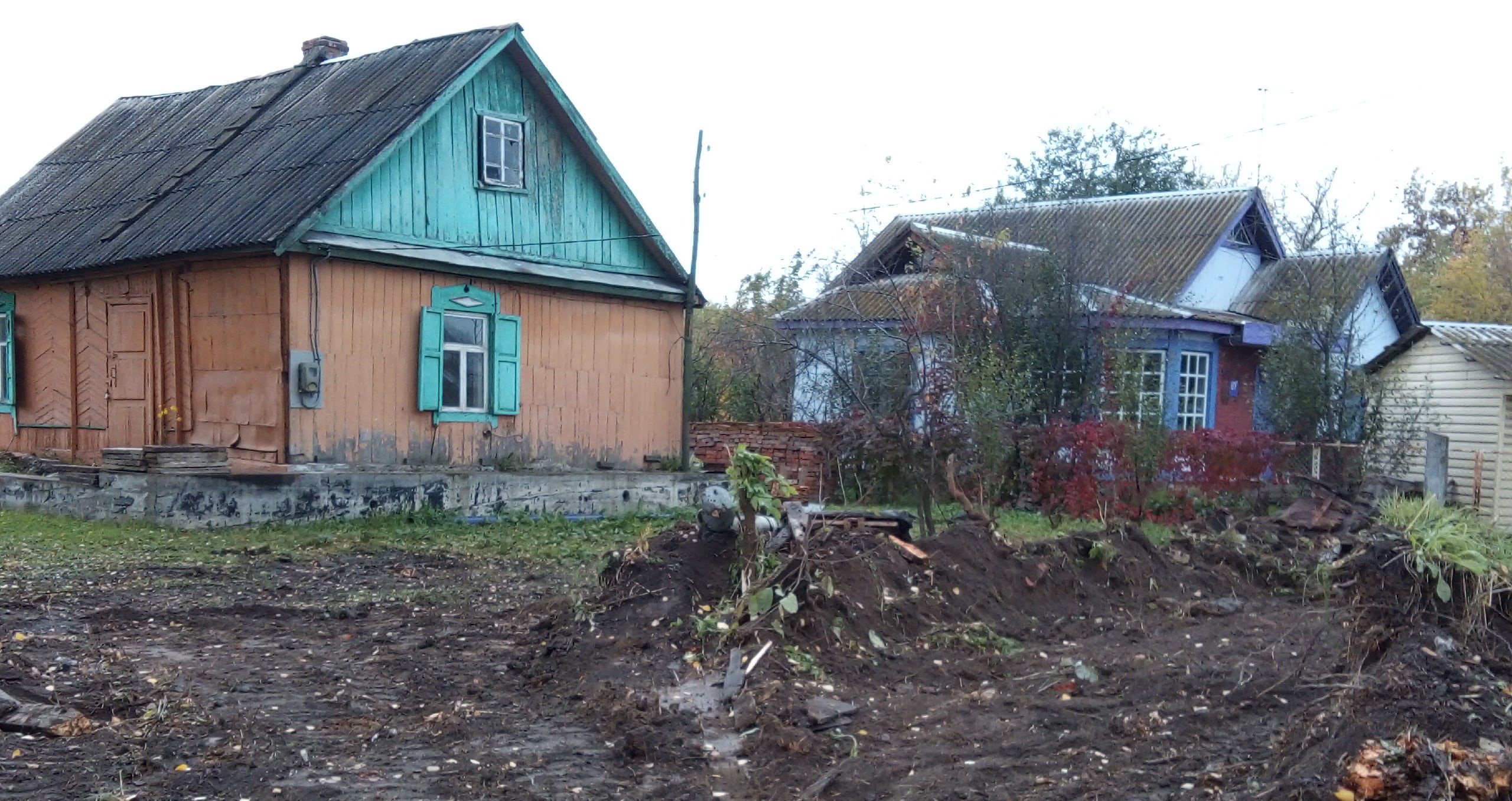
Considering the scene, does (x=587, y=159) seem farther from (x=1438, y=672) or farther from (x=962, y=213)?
(x=1438, y=672)

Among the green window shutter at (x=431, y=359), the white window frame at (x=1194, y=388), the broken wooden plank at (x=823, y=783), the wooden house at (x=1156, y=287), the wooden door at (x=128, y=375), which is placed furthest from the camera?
the white window frame at (x=1194, y=388)

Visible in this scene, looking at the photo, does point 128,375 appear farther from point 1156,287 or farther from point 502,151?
point 1156,287

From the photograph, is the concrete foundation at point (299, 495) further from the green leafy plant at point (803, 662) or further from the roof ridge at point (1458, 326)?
the roof ridge at point (1458, 326)

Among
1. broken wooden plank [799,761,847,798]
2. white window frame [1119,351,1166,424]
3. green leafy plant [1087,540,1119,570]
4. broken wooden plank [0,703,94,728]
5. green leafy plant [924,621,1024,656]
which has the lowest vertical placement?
broken wooden plank [799,761,847,798]

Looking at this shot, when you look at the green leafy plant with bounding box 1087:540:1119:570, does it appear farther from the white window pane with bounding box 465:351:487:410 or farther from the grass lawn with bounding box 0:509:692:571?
the white window pane with bounding box 465:351:487:410

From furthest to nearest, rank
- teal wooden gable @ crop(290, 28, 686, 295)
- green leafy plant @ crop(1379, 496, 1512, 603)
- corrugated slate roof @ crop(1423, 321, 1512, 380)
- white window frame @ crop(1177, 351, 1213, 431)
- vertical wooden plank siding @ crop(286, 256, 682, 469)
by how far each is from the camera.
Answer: white window frame @ crop(1177, 351, 1213, 431) → corrugated slate roof @ crop(1423, 321, 1512, 380) → teal wooden gable @ crop(290, 28, 686, 295) → vertical wooden plank siding @ crop(286, 256, 682, 469) → green leafy plant @ crop(1379, 496, 1512, 603)

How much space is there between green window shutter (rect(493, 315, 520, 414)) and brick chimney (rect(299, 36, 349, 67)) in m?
5.72

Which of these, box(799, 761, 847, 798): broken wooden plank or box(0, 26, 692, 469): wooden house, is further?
box(0, 26, 692, 469): wooden house

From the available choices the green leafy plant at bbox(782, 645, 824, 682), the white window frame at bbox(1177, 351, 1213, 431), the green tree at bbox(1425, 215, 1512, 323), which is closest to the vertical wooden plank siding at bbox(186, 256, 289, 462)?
the green leafy plant at bbox(782, 645, 824, 682)

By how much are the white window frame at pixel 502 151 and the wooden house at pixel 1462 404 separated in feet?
40.0

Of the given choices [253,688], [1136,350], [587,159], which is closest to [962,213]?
[1136,350]

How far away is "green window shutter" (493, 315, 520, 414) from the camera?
15.7m

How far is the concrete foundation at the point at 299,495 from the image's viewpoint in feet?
41.4

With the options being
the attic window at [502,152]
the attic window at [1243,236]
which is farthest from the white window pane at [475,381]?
the attic window at [1243,236]
